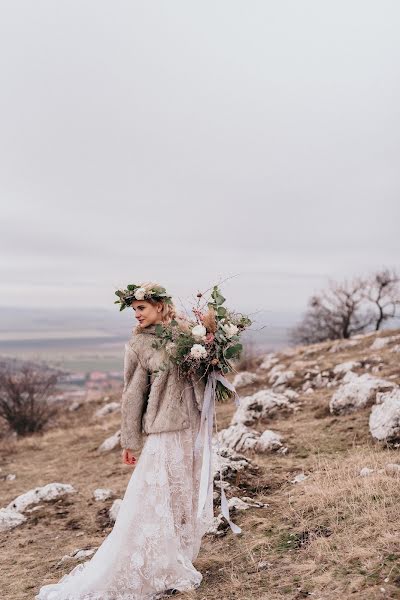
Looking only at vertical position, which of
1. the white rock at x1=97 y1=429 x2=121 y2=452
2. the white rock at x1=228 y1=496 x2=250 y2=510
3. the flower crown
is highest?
the flower crown

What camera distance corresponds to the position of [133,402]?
4672 millimetres

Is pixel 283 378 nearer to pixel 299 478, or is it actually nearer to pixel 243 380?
pixel 243 380

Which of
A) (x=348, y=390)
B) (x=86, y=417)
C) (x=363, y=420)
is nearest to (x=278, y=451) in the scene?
(x=363, y=420)

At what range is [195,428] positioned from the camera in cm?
475

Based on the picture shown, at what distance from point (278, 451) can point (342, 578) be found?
4591mm

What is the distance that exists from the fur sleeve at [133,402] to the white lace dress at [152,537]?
0.15 m

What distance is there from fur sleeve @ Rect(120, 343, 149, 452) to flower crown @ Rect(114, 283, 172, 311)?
44 cm

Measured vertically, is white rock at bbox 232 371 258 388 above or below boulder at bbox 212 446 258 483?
below

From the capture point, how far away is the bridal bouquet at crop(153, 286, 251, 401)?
4.47m

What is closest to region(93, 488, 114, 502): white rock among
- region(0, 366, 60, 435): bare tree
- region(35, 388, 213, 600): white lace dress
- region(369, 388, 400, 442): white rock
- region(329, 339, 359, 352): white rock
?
region(35, 388, 213, 600): white lace dress

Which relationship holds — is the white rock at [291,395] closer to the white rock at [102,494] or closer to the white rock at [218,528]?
the white rock at [102,494]

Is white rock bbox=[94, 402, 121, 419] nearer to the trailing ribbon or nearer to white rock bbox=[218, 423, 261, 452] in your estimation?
white rock bbox=[218, 423, 261, 452]

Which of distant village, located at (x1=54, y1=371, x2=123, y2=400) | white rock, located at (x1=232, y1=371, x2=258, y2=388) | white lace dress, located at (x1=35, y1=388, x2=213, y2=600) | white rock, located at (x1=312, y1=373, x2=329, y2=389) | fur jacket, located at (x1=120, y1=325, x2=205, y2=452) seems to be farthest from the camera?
distant village, located at (x1=54, y1=371, x2=123, y2=400)

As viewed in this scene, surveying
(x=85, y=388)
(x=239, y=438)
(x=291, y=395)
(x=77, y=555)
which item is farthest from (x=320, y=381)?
(x=85, y=388)
